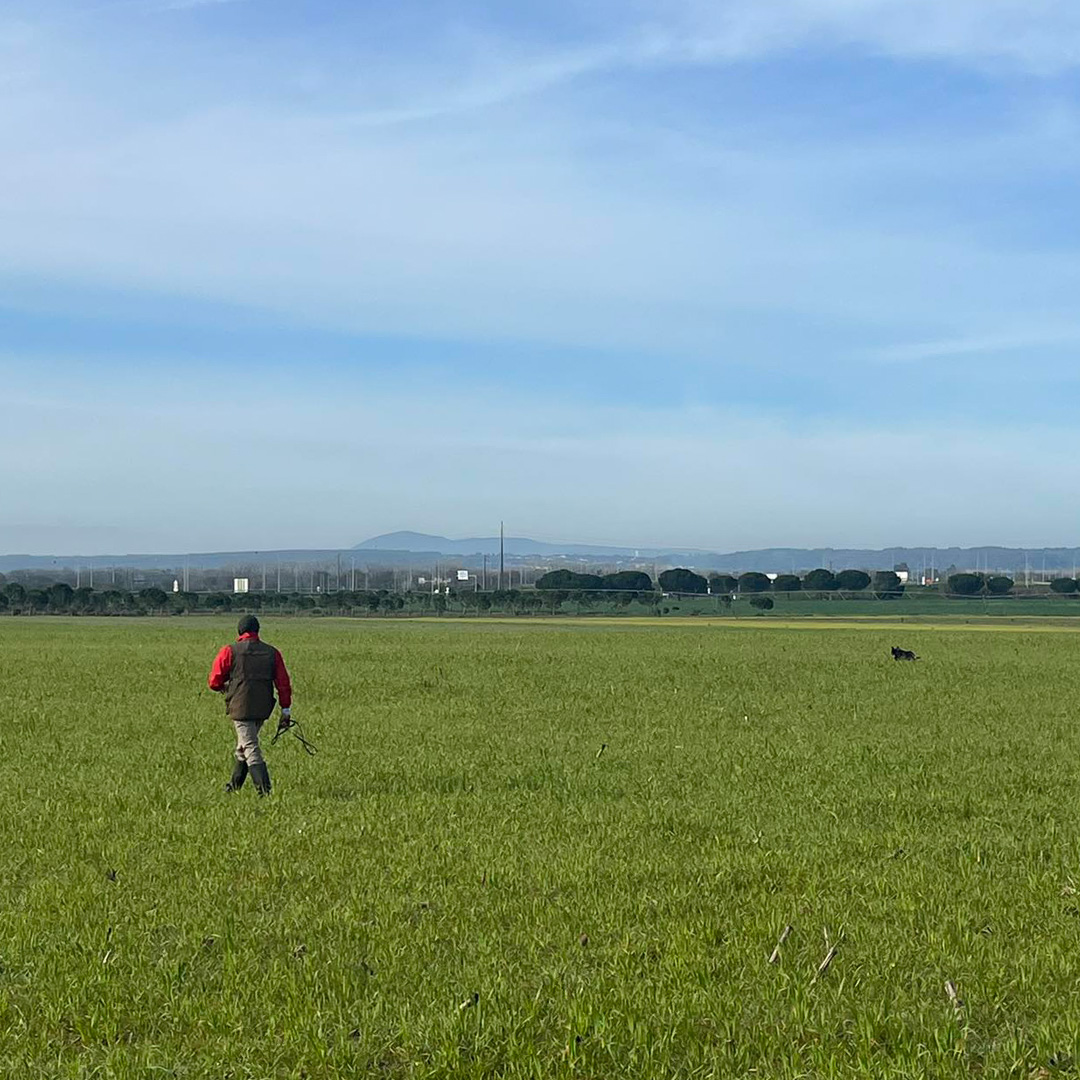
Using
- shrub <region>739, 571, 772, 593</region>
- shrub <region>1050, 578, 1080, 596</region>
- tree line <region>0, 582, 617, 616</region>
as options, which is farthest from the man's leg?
shrub <region>739, 571, 772, 593</region>

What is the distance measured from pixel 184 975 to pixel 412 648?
142 feet

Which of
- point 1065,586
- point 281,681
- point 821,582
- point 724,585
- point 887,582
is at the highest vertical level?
point 281,681

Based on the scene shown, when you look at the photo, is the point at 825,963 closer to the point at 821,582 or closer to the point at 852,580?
the point at 821,582

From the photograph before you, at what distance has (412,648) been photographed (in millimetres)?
52250

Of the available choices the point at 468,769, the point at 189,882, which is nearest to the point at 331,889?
the point at 189,882

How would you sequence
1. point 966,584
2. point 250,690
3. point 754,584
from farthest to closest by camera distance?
point 754,584
point 966,584
point 250,690

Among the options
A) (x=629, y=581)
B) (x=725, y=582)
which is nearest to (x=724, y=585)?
(x=725, y=582)

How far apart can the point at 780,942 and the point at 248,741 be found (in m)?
8.44

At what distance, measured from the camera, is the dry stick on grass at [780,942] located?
361 inches

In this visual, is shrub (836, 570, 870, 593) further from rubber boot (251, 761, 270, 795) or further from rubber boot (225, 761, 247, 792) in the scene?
rubber boot (251, 761, 270, 795)

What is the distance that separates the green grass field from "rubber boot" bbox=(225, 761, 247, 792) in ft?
0.70

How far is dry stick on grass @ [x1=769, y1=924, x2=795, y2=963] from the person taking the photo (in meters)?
9.17

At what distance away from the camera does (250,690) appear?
52.9 feet

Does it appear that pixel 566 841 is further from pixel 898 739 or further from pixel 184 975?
pixel 898 739
